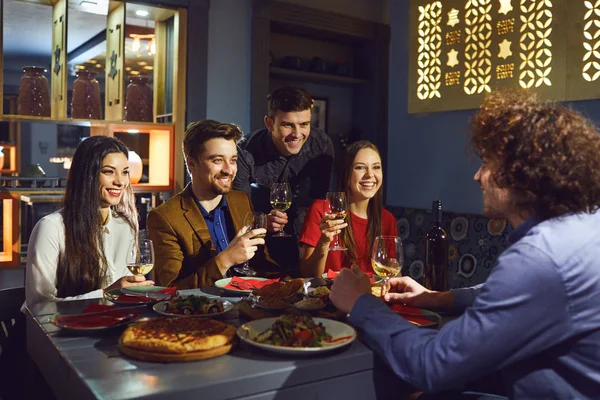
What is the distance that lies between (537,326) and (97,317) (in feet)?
→ 3.33

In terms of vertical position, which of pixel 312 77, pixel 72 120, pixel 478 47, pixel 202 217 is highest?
pixel 312 77

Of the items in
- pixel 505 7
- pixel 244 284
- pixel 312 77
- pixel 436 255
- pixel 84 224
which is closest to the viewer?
pixel 244 284

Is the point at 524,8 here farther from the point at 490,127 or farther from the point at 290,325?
the point at 290,325

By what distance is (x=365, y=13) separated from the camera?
5.43m

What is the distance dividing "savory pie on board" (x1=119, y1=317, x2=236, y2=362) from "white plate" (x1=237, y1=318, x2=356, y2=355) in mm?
38

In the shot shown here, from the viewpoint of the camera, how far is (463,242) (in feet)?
10.6

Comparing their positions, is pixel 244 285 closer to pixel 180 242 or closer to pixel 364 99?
pixel 180 242

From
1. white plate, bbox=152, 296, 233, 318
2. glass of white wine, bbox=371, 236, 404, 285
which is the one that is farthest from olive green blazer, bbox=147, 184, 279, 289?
glass of white wine, bbox=371, 236, 404, 285

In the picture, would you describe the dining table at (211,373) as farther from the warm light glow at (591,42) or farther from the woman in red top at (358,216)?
the warm light glow at (591,42)

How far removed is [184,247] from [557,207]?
1480 mm

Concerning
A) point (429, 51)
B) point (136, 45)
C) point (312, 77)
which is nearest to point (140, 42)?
point (136, 45)

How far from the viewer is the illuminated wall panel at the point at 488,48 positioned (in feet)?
9.20

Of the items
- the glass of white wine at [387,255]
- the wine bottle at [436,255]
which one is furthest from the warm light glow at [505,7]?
the glass of white wine at [387,255]

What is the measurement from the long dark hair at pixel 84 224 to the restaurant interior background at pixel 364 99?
6.55 ft
